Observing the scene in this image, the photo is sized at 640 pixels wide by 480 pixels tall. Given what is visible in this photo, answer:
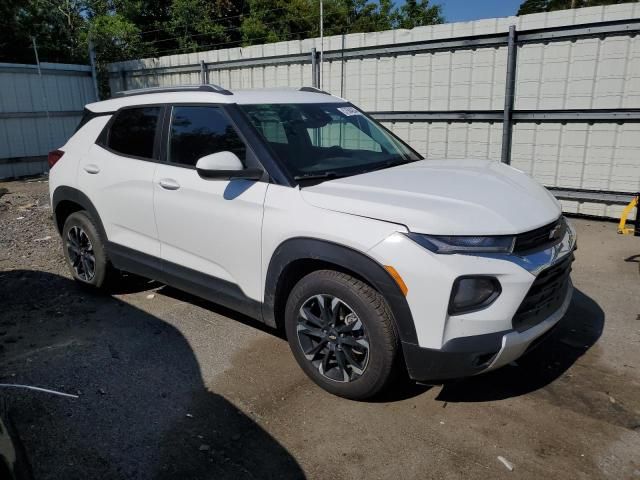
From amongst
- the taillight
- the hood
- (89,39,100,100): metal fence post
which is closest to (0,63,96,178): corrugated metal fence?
(89,39,100,100): metal fence post

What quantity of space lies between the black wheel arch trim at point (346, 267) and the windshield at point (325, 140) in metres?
0.49

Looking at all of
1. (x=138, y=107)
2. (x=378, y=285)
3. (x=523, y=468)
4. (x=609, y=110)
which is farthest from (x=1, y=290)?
(x=609, y=110)

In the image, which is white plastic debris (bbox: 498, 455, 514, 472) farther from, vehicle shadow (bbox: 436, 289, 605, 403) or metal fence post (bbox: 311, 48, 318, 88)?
metal fence post (bbox: 311, 48, 318, 88)

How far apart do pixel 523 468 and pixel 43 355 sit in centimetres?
327

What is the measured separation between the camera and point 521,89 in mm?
7777

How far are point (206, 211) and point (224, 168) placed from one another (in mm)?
482

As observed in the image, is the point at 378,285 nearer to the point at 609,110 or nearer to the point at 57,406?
the point at 57,406

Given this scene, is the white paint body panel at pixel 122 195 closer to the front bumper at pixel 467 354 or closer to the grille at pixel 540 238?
the front bumper at pixel 467 354

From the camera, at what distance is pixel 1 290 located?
5.39m

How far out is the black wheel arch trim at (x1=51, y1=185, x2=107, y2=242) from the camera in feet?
15.8

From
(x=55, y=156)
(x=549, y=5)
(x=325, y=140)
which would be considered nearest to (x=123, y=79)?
(x=55, y=156)

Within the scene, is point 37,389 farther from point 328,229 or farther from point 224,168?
point 328,229

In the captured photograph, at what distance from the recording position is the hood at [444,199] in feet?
9.32

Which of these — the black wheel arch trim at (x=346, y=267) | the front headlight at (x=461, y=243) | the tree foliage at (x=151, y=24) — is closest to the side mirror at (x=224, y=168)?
the black wheel arch trim at (x=346, y=267)
